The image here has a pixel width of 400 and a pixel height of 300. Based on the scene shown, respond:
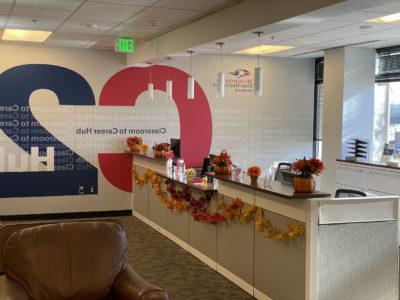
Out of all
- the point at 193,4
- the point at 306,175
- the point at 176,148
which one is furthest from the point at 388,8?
the point at 176,148

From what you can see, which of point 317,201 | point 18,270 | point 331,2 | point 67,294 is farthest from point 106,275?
point 331,2

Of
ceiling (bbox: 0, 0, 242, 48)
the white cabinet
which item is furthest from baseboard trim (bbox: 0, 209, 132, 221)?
the white cabinet

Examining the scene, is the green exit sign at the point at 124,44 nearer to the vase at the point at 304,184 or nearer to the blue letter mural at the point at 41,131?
the blue letter mural at the point at 41,131

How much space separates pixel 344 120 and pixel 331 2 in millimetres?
4802

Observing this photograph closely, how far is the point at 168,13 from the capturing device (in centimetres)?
629

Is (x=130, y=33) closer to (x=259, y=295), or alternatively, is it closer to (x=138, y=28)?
(x=138, y=28)

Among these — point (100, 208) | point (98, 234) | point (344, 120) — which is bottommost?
point (100, 208)

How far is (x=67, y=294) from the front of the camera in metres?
3.85

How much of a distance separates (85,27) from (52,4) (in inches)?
56.2

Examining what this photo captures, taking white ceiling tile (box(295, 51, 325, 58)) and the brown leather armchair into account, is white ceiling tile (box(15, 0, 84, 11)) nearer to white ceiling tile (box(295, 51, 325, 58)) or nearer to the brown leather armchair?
the brown leather armchair

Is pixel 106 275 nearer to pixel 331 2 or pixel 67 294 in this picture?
pixel 67 294

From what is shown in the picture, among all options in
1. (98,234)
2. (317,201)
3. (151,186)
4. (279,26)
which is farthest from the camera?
(151,186)

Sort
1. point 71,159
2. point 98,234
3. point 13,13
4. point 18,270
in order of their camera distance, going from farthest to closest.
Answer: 1. point 71,159
2. point 13,13
3. point 98,234
4. point 18,270

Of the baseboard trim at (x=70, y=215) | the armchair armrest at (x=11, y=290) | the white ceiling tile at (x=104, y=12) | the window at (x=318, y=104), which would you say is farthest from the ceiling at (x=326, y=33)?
the baseboard trim at (x=70, y=215)
